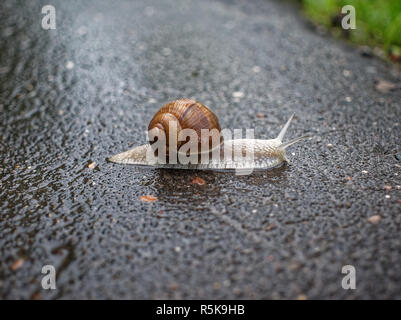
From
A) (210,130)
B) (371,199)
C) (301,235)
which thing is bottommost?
(301,235)

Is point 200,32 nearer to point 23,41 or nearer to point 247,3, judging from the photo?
point 247,3

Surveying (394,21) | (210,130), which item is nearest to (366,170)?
(210,130)

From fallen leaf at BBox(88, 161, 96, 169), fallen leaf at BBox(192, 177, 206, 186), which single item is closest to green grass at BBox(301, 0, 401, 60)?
fallen leaf at BBox(192, 177, 206, 186)

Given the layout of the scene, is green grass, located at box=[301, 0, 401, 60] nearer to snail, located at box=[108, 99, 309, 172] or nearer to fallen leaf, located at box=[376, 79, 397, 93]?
fallen leaf, located at box=[376, 79, 397, 93]

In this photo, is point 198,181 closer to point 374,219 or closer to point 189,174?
point 189,174

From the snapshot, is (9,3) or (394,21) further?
(9,3)

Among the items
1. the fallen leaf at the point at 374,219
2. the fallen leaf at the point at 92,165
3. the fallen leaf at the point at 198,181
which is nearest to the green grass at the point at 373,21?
the fallen leaf at the point at 374,219
